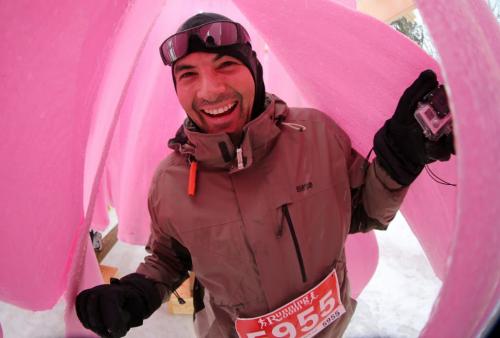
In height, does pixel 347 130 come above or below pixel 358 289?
above

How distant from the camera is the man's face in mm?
625

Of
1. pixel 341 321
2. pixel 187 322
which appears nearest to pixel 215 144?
pixel 341 321

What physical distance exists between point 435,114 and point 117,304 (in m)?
0.64

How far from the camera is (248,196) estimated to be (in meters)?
0.65

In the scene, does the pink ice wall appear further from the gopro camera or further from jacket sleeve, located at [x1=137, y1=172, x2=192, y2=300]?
the gopro camera

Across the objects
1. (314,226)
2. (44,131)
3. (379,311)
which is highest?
(44,131)

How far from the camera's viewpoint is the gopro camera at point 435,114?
46cm

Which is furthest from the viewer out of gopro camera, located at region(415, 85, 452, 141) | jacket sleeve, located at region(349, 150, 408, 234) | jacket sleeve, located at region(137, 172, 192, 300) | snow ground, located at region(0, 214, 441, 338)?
snow ground, located at region(0, 214, 441, 338)

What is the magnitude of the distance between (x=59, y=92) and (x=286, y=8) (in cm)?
47

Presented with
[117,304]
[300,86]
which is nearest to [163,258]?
[117,304]

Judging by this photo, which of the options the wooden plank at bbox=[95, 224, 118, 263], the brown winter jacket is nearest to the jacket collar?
the brown winter jacket

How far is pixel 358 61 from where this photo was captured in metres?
0.67

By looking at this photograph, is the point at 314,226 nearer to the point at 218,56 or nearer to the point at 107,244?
the point at 218,56

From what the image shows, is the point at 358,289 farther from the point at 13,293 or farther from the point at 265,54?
the point at 13,293
